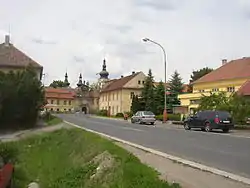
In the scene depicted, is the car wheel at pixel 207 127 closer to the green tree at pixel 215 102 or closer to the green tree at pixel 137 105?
the green tree at pixel 215 102

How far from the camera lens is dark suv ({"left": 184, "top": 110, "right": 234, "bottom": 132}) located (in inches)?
1336

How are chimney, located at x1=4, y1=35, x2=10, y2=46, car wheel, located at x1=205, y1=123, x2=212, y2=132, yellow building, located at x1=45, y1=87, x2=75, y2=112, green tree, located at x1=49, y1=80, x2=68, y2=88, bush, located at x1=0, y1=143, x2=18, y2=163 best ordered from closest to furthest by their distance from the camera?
bush, located at x1=0, y1=143, x2=18, y2=163 < car wheel, located at x1=205, y1=123, x2=212, y2=132 < chimney, located at x1=4, y1=35, x2=10, y2=46 < yellow building, located at x1=45, y1=87, x2=75, y2=112 < green tree, located at x1=49, y1=80, x2=68, y2=88

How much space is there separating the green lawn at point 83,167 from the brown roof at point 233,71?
161 ft

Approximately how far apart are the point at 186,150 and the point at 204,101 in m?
29.0

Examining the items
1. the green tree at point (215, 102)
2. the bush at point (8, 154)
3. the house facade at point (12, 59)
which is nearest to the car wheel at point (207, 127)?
the green tree at point (215, 102)

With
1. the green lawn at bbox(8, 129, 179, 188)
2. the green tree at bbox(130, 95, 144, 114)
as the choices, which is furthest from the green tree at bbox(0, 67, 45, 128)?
the green tree at bbox(130, 95, 144, 114)

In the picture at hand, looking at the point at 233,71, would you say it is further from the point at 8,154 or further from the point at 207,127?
the point at 8,154

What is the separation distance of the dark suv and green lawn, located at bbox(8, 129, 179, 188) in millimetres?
12817

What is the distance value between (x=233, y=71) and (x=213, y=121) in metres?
41.4

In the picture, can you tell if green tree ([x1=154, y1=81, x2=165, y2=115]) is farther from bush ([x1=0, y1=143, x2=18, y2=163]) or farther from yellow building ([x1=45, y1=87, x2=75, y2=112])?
yellow building ([x1=45, y1=87, x2=75, y2=112])

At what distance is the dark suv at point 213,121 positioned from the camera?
33938 mm

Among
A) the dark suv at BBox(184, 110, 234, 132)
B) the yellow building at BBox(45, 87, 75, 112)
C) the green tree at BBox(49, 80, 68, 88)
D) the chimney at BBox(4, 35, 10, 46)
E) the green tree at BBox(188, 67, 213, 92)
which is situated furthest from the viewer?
the green tree at BBox(49, 80, 68, 88)

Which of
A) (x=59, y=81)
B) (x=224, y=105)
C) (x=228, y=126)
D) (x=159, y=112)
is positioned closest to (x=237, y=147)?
(x=228, y=126)

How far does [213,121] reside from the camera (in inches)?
1348
